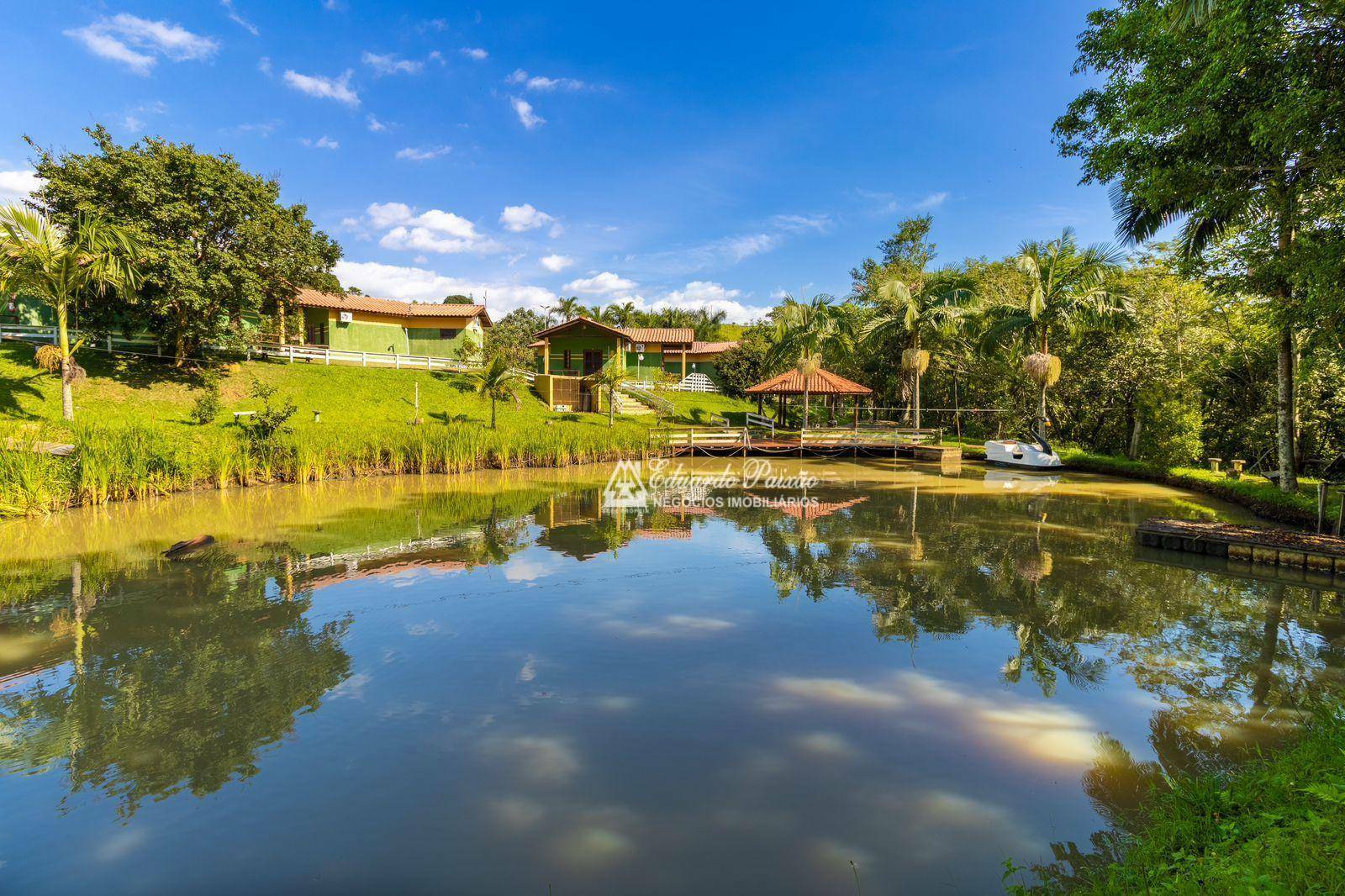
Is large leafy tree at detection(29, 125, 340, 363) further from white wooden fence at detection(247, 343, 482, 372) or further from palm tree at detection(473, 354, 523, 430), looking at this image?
palm tree at detection(473, 354, 523, 430)

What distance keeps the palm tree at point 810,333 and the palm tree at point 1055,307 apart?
7.28m

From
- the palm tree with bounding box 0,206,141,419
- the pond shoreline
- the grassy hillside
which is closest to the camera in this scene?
the pond shoreline

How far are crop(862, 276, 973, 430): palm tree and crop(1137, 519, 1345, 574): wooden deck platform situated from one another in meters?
17.4

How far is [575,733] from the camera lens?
15.5ft

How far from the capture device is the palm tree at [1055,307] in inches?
886

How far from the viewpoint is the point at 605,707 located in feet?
16.9

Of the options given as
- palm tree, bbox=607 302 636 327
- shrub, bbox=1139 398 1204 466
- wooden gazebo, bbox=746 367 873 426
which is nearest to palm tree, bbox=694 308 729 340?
palm tree, bbox=607 302 636 327

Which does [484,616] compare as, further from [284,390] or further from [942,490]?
[284,390]

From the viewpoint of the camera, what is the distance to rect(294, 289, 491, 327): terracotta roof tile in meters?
32.5

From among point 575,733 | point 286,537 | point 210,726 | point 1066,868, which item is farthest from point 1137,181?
point 286,537

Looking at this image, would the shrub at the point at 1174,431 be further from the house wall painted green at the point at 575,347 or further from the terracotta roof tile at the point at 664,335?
the terracotta roof tile at the point at 664,335

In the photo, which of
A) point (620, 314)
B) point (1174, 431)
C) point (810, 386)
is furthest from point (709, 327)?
point (1174, 431)

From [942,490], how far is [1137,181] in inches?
363

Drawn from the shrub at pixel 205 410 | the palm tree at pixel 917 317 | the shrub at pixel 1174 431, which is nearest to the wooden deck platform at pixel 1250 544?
the shrub at pixel 1174 431
